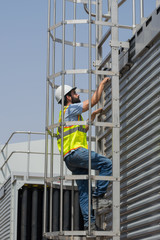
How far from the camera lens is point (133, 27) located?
345 inches

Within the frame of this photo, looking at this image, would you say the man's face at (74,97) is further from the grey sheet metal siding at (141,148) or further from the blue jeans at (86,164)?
the blue jeans at (86,164)

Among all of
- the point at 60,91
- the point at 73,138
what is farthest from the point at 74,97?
the point at 73,138

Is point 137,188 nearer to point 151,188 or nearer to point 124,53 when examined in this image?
point 151,188

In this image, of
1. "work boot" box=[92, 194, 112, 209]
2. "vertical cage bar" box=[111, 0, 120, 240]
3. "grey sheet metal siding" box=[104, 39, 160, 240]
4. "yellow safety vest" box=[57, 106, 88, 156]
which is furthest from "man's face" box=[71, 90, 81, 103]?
"work boot" box=[92, 194, 112, 209]

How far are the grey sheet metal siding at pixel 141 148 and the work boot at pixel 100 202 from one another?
0.36m

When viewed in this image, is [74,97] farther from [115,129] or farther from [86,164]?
[86,164]

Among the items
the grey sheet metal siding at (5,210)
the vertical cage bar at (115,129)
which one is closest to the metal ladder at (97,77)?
the vertical cage bar at (115,129)

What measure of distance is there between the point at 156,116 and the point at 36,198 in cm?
652

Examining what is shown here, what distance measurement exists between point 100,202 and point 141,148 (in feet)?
3.23

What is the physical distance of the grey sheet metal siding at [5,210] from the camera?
523 inches

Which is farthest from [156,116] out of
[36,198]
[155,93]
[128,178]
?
[36,198]

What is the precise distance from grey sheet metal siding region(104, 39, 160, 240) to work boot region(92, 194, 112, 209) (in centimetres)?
36

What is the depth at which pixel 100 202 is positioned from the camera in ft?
25.1

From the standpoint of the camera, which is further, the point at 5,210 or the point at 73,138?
the point at 5,210
